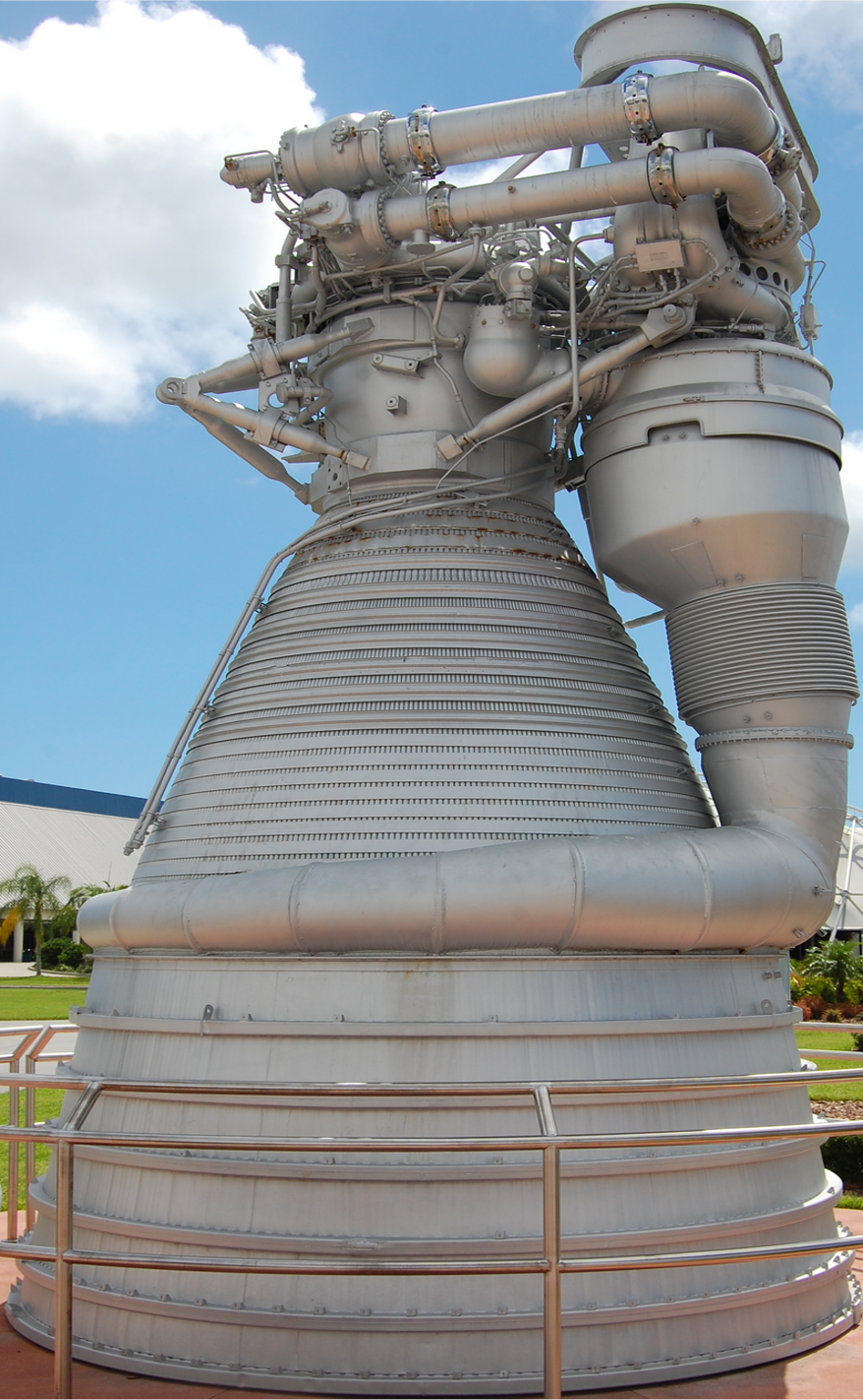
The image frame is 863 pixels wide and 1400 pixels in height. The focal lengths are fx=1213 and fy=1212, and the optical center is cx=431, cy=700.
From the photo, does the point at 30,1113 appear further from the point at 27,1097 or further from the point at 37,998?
the point at 37,998

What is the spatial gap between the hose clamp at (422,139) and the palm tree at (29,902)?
36075mm

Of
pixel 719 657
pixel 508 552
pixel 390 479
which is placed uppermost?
pixel 390 479

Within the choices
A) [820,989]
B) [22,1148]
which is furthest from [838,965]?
[22,1148]

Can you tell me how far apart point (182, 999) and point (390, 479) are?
3.24 meters

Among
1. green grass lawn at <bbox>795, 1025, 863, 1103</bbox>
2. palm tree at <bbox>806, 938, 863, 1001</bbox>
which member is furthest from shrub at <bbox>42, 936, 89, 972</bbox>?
green grass lawn at <bbox>795, 1025, 863, 1103</bbox>

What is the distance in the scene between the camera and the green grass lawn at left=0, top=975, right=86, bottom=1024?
22875 mm

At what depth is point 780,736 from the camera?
6.59 metres

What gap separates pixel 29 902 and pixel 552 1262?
39.1 meters

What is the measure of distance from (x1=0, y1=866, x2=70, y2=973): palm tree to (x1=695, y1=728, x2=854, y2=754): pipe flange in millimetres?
36055

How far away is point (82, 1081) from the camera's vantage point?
165 inches

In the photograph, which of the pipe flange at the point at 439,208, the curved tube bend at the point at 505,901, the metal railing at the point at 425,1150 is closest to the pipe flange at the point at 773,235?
the pipe flange at the point at 439,208

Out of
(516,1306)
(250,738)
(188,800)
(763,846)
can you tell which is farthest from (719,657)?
(516,1306)

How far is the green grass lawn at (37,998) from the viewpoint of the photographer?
22875 millimetres

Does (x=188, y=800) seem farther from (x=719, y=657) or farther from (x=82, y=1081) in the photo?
(x=719, y=657)
